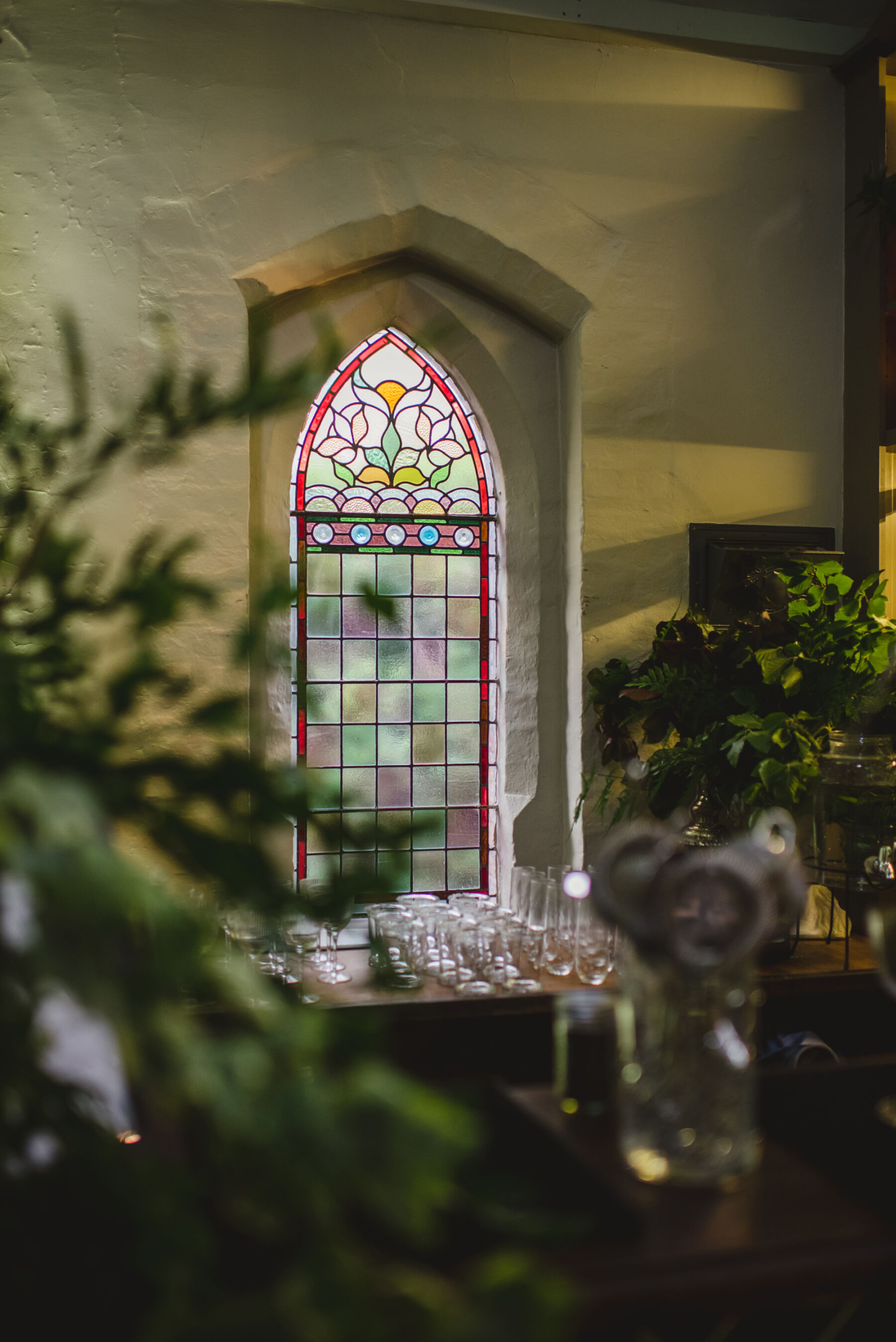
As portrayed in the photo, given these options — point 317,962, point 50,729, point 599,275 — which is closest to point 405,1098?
point 50,729

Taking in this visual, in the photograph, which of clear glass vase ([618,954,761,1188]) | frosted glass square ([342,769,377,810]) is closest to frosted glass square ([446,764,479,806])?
frosted glass square ([342,769,377,810])

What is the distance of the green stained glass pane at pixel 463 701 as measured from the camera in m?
3.56

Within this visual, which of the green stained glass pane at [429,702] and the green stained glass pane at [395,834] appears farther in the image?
the green stained glass pane at [429,702]

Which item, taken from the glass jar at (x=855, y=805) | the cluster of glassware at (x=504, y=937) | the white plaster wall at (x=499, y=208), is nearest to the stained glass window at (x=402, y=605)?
the white plaster wall at (x=499, y=208)

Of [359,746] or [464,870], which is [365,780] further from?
[464,870]

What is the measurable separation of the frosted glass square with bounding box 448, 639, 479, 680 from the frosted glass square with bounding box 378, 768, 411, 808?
1.11ft

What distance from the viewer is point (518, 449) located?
3496mm

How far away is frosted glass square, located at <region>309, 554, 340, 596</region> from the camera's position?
3416 mm

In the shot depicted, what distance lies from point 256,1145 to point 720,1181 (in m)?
0.75

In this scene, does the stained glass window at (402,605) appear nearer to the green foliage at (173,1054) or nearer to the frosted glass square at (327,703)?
the frosted glass square at (327,703)

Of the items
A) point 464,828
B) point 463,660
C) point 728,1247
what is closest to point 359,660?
point 463,660

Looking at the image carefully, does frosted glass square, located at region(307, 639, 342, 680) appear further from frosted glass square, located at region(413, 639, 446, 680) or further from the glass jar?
the glass jar

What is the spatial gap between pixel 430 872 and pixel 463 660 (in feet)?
2.22

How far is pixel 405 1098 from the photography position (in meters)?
0.43
